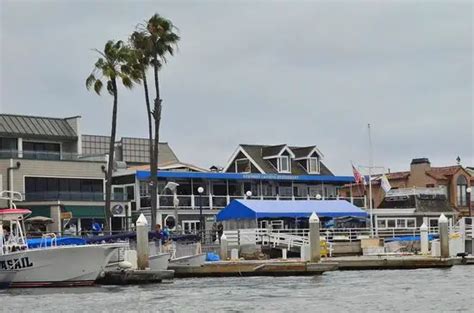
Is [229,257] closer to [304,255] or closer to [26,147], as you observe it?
[304,255]

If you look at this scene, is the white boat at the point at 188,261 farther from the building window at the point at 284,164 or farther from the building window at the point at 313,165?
the building window at the point at 313,165

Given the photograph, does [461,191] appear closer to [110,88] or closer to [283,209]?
[283,209]

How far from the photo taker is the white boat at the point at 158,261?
160 ft

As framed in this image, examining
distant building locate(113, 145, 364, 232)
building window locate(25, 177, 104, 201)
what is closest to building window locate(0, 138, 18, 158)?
building window locate(25, 177, 104, 201)

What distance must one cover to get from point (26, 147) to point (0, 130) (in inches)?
102

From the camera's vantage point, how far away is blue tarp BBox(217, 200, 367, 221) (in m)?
72.4

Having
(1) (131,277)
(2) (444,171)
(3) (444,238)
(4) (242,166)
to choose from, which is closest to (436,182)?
(2) (444,171)

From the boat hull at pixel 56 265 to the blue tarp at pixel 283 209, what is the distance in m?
26.6

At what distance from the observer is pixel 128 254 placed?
4769 cm

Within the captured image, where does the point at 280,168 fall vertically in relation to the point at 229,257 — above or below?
above

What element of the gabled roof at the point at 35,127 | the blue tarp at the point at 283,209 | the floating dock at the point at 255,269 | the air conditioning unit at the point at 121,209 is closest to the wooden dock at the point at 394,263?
the floating dock at the point at 255,269

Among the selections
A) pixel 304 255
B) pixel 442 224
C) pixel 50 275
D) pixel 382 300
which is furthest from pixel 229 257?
pixel 382 300

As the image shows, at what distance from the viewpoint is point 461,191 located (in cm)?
9988

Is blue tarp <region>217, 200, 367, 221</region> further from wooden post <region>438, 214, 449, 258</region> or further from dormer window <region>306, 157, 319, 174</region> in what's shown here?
wooden post <region>438, 214, 449, 258</region>
